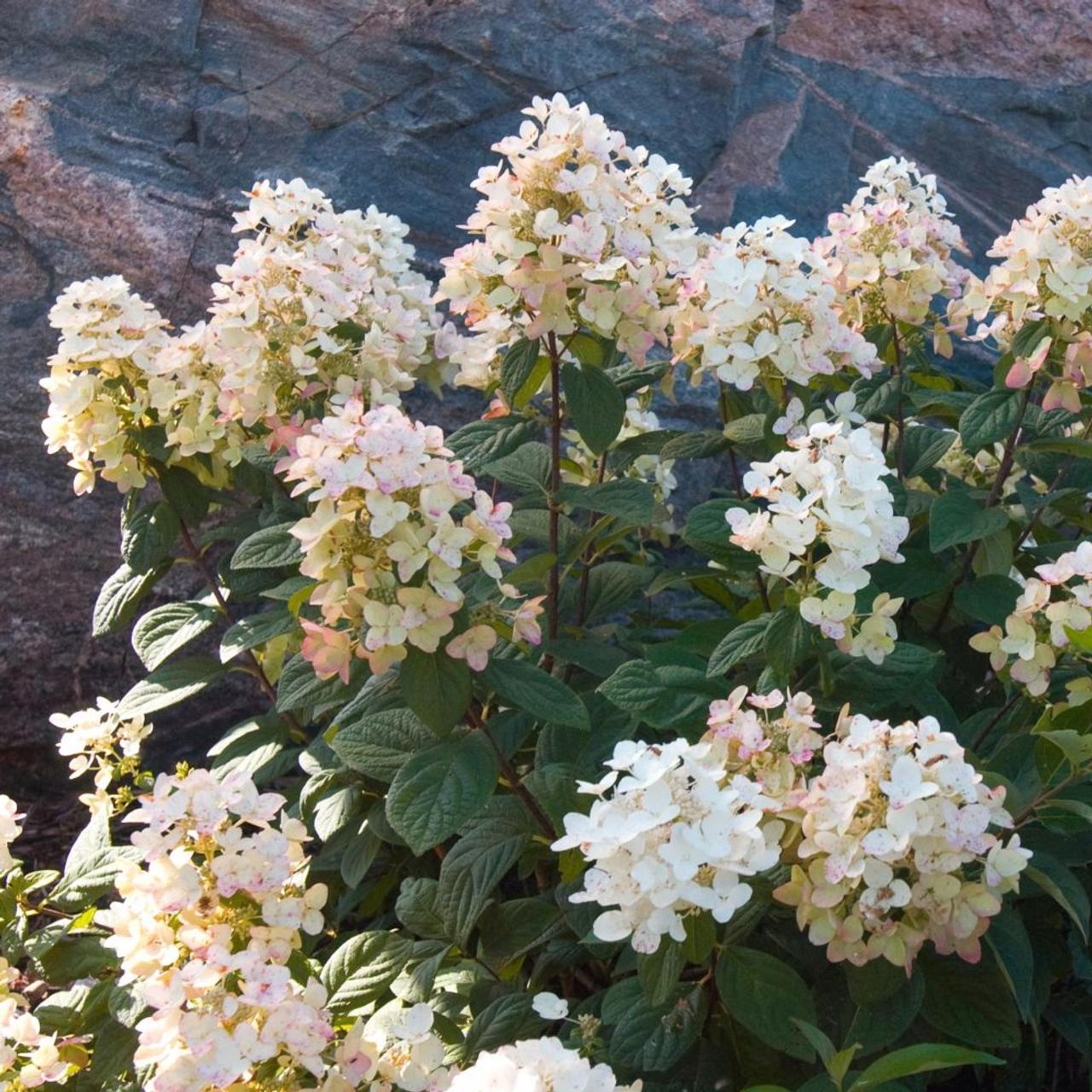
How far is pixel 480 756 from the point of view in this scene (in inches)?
66.7

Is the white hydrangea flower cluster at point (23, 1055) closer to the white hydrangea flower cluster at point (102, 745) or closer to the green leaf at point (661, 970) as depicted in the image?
the white hydrangea flower cluster at point (102, 745)

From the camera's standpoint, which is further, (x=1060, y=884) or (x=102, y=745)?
(x=102, y=745)

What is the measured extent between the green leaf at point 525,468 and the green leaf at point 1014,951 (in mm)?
922

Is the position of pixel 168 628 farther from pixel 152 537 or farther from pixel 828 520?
pixel 828 520

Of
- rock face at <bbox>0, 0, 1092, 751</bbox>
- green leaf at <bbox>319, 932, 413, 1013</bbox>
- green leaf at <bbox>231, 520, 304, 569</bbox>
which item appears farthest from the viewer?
rock face at <bbox>0, 0, 1092, 751</bbox>

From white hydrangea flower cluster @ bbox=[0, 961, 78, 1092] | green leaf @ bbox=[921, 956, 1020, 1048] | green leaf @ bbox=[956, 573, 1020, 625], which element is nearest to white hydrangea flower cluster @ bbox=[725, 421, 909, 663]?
green leaf @ bbox=[921, 956, 1020, 1048]

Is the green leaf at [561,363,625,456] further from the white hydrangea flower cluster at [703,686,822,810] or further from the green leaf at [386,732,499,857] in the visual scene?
the white hydrangea flower cluster at [703,686,822,810]

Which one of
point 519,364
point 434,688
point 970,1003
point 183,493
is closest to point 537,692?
point 434,688

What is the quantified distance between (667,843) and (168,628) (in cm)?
136

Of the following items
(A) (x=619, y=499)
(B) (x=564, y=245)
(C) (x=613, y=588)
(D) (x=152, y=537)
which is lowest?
(D) (x=152, y=537)

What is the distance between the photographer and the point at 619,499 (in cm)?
200

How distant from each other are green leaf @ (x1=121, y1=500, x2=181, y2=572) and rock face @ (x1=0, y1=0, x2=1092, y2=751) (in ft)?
2.71

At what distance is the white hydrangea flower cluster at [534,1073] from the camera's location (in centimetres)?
113

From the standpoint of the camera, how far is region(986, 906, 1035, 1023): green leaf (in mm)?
1550
